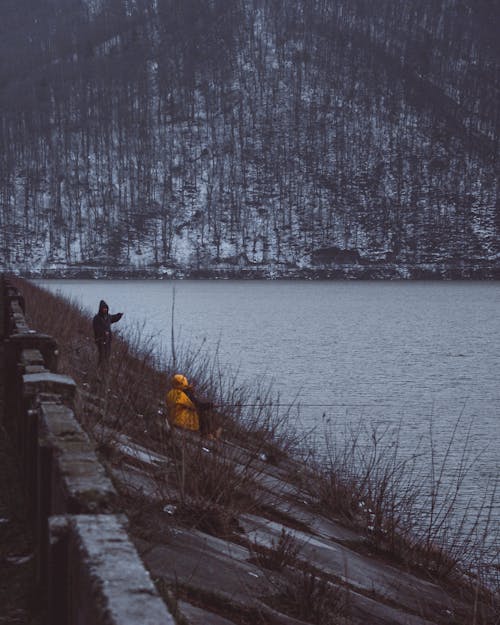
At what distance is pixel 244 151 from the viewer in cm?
13212

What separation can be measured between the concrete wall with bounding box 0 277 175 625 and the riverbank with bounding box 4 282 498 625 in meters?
0.92

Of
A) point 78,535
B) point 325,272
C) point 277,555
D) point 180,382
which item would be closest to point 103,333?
point 180,382

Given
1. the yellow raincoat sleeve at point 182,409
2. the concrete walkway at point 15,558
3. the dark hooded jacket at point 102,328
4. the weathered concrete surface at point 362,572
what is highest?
the dark hooded jacket at point 102,328

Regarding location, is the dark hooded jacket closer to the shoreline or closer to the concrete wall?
the concrete wall

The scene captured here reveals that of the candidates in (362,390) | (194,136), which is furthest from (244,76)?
(362,390)

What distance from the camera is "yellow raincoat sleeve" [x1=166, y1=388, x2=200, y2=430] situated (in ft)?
29.3

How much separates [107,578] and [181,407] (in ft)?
22.9

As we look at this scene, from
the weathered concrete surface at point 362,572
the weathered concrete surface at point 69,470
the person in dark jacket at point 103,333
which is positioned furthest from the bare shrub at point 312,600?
the person in dark jacket at point 103,333

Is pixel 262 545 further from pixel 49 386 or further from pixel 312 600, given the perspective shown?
pixel 49 386

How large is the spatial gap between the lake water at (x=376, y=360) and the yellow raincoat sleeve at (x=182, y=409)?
688mm

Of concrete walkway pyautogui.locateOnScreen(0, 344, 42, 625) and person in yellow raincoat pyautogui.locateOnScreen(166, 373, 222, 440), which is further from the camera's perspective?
person in yellow raincoat pyautogui.locateOnScreen(166, 373, 222, 440)

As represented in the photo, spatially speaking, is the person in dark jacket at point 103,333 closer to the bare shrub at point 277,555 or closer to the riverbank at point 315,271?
the bare shrub at point 277,555

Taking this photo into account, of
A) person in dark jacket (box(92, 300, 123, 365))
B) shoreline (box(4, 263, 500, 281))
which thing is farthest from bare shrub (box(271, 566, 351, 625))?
shoreline (box(4, 263, 500, 281))

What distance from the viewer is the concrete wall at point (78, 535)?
2.03m
